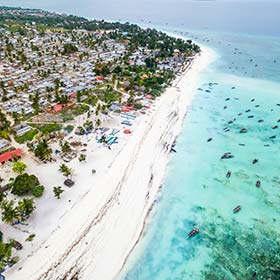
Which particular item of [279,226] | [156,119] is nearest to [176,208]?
[279,226]

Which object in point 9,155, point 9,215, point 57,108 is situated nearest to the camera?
point 9,215

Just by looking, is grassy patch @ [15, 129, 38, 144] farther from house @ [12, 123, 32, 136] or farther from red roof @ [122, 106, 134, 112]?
red roof @ [122, 106, 134, 112]

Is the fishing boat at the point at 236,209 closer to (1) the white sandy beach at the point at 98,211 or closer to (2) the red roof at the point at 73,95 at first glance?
(1) the white sandy beach at the point at 98,211

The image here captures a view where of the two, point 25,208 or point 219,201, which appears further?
point 219,201

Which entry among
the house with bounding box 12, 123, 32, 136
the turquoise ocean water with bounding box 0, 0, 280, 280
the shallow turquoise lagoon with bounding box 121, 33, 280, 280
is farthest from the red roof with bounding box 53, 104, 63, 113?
the turquoise ocean water with bounding box 0, 0, 280, 280

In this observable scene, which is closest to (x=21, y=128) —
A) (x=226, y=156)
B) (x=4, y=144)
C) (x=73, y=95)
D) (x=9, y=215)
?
(x=4, y=144)

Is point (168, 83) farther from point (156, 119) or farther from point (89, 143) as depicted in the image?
point (89, 143)

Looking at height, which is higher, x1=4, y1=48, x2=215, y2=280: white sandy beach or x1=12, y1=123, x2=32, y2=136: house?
x1=12, y1=123, x2=32, y2=136: house

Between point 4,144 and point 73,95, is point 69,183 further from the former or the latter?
point 73,95
